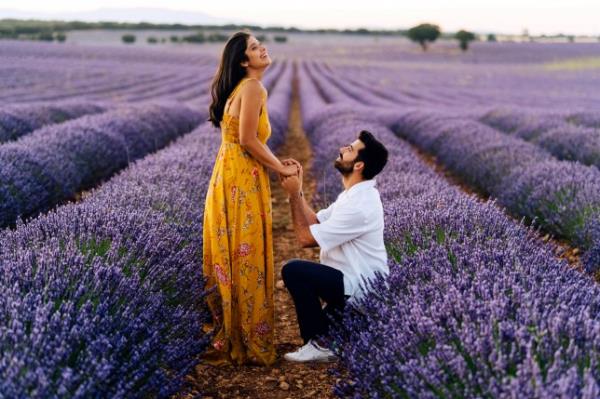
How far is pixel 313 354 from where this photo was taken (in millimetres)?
2932

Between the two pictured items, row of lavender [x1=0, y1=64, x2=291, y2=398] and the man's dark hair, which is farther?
the man's dark hair

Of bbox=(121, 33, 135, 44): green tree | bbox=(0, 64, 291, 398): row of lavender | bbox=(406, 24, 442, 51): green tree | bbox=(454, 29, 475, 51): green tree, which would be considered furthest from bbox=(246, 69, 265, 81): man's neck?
bbox=(406, 24, 442, 51): green tree

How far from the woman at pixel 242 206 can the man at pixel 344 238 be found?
184mm

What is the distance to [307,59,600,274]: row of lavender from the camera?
4645 millimetres

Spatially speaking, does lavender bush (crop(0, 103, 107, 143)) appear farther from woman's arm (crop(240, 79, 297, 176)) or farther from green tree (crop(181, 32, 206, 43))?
green tree (crop(181, 32, 206, 43))

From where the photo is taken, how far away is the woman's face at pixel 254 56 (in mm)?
2826

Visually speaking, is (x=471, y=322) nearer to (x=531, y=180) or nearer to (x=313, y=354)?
(x=313, y=354)

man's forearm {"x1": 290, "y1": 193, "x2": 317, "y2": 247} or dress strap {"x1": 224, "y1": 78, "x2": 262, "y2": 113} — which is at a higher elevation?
dress strap {"x1": 224, "y1": 78, "x2": 262, "y2": 113}

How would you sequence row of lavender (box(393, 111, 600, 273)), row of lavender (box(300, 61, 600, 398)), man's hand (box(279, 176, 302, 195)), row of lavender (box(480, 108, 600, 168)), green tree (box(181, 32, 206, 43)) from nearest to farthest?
row of lavender (box(300, 61, 600, 398)) < man's hand (box(279, 176, 302, 195)) < row of lavender (box(393, 111, 600, 273)) < row of lavender (box(480, 108, 600, 168)) < green tree (box(181, 32, 206, 43))

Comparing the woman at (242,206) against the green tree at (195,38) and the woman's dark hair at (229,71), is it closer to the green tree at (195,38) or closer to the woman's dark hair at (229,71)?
the woman's dark hair at (229,71)

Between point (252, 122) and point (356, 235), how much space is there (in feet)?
2.27

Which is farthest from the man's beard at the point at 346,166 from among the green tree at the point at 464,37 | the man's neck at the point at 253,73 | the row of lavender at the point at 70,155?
the green tree at the point at 464,37

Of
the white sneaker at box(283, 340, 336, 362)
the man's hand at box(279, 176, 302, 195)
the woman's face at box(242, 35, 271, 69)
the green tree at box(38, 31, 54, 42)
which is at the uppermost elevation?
the green tree at box(38, 31, 54, 42)

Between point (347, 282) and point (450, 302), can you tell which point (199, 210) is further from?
point (450, 302)
